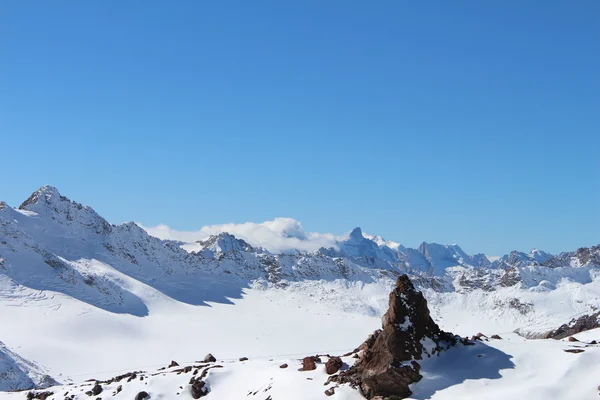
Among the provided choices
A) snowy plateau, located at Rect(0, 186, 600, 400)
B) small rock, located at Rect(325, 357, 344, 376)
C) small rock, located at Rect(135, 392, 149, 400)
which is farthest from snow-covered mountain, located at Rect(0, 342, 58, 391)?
small rock, located at Rect(325, 357, 344, 376)

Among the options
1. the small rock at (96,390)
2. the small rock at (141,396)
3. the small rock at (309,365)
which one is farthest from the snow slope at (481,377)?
the small rock at (96,390)

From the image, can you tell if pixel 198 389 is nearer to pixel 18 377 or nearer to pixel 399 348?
pixel 399 348

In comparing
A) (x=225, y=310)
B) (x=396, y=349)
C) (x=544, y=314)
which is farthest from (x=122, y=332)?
(x=544, y=314)

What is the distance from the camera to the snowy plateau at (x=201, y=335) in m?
35.5

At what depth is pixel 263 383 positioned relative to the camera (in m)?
42.7

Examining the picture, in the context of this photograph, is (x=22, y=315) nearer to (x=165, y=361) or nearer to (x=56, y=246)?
(x=165, y=361)

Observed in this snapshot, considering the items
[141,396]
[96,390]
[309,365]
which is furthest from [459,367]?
[96,390]

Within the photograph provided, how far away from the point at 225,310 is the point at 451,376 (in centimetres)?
14492

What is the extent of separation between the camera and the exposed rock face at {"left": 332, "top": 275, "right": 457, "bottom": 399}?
3453 cm

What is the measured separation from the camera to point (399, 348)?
3697 centimetres

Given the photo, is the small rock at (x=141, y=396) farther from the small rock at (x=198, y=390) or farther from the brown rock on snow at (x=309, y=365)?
the brown rock on snow at (x=309, y=365)

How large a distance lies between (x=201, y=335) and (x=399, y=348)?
106576 mm

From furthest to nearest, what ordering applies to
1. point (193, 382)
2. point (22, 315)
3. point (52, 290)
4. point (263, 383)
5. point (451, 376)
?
point (52, 290) → point (22, 315) → point (193, 382) → point (263, 383) → point (451, 376)

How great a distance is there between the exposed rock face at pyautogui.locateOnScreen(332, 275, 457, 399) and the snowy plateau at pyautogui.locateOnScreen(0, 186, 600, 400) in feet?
2.09
